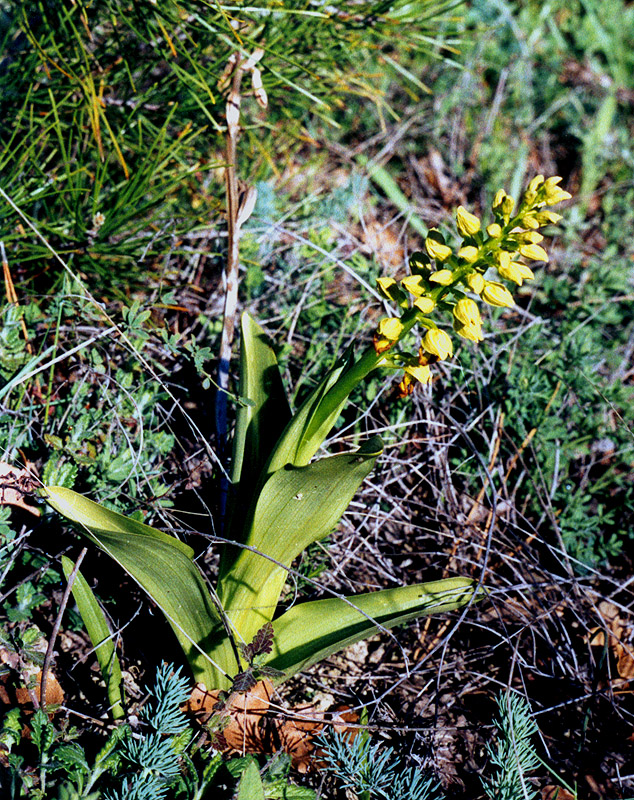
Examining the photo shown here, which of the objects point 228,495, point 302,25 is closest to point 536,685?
point 228,495

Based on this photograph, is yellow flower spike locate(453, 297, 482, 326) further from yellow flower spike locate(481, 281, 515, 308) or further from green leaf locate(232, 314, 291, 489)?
green leaf locate(232, 314, 291, 489)

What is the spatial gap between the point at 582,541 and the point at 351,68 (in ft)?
7.09

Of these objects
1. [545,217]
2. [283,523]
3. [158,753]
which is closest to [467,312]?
[545,217]

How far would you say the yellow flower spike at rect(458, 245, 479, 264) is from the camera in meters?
A: 1.15

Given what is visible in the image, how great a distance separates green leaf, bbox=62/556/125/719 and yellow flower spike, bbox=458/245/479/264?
1007 mm

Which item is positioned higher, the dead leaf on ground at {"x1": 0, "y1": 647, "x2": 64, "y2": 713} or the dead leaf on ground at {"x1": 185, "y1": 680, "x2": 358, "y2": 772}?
the dead leaf on ground at {"x1": 0, "y1": 647, "x2": 64, "y2": 713}

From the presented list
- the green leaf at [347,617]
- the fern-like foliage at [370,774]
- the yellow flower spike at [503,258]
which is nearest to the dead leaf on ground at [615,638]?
the green leaf at [347,617]

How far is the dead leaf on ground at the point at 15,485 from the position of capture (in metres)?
1.47

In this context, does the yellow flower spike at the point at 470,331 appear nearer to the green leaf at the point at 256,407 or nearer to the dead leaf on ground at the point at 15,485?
the green leaf at the point at 256,407

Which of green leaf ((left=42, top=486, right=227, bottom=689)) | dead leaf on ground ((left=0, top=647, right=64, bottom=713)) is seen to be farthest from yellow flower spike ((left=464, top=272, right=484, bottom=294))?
dead leaf on ground ((left=0, top=647, right=64, bottom=713))

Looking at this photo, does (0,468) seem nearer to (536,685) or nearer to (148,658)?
(148,658)

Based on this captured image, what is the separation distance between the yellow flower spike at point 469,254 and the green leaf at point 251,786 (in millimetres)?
1014

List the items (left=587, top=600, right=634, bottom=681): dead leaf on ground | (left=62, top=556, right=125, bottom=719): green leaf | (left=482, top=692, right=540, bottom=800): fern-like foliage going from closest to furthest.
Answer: (left=482, top=692, right=540, bottom=800): fern-like foliage, (left=62, top=556, right=125, bottom=719): green leaf, (left=587, top=600, right=634, bottom=681): dead leaf on ground

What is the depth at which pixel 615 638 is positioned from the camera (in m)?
1.69
